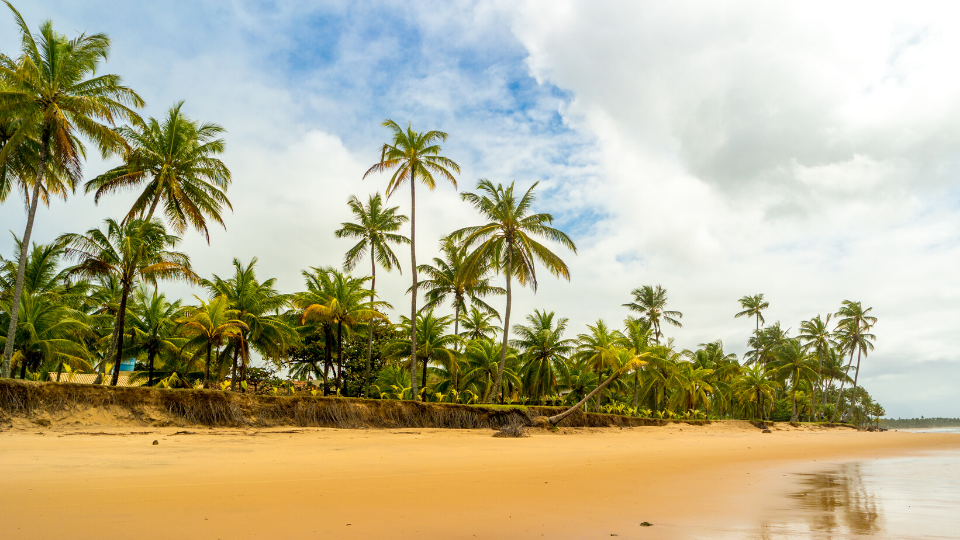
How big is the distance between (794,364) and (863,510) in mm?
48371

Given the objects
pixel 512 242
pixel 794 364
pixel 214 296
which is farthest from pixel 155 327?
pixel 794 364

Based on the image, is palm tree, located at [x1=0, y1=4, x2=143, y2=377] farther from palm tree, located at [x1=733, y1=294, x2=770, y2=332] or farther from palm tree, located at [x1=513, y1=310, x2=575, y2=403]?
palm tree, located at [x1=733, y1=294, x2=770, y2=332]

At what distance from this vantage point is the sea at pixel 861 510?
371 cm

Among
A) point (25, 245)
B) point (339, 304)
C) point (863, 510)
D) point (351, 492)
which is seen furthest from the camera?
point (339, 304)

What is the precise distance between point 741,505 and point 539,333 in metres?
24.9

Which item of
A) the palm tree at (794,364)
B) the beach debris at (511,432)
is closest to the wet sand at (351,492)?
the beach debris at (511,432)

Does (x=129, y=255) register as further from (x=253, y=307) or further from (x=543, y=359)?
(x=543, y=359)

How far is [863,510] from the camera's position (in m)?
4.71

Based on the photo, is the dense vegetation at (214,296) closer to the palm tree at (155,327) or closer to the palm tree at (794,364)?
the palm tree at (155,327)

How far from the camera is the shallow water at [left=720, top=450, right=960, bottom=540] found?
3.74 m

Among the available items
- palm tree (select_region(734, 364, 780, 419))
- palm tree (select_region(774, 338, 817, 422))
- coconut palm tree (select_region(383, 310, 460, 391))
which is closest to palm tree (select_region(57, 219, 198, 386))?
coconut palm tree (select_region(383, 310, 460, 391))

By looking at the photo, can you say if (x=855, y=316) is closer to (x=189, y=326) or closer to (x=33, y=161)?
(x=189, y=326)

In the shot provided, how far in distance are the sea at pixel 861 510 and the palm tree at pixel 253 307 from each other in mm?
20666

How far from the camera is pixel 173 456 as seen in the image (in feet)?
24.6
